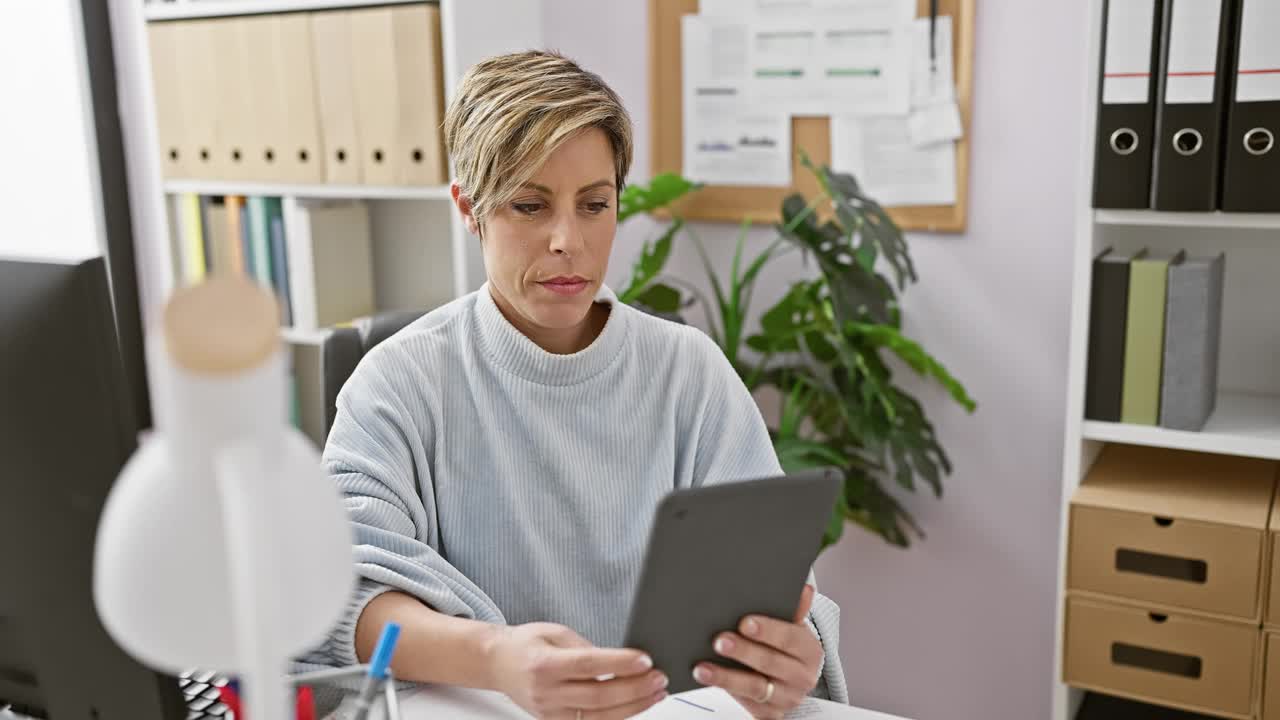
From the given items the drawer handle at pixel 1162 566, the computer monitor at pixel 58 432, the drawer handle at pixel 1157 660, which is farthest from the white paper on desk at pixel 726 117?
the computer monitor at pixel 58 432

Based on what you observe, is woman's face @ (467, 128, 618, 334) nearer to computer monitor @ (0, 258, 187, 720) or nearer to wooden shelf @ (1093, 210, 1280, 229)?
computer monitor @ (0, 258, 187, 720)

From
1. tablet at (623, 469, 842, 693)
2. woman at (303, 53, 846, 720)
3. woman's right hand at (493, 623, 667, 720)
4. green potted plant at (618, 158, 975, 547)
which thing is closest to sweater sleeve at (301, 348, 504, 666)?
woman at (303, 53, 846, 720)

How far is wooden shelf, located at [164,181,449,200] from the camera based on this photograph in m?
2.45

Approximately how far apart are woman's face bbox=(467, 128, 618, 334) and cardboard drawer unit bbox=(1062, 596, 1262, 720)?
1.17 metres

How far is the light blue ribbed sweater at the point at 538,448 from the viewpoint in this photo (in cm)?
128

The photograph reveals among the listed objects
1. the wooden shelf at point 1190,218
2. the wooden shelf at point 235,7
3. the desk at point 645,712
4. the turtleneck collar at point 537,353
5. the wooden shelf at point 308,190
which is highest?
the wooden shelf at point 235,7

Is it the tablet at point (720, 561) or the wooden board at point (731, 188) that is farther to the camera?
the wooden board at point (731, 188)

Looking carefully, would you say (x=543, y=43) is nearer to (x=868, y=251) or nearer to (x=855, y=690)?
(x=868, y=251)

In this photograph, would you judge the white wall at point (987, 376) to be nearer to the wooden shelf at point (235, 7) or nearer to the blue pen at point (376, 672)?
the wooden shelf at point (235, 7)

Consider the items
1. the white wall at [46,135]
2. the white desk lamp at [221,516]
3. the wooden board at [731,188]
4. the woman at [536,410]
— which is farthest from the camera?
the white wall at [46,135]

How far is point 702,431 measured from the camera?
54.0 inches

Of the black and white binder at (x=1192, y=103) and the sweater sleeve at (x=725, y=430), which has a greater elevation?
the black and white binder at (x=1192, y=103)

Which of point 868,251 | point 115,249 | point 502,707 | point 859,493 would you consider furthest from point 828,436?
point 115,249

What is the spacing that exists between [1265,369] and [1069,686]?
674 mm
